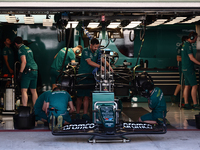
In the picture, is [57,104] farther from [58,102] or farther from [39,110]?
[39,110]

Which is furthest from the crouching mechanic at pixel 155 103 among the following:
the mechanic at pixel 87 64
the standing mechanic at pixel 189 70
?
the standing mechanic at pixel 189 70

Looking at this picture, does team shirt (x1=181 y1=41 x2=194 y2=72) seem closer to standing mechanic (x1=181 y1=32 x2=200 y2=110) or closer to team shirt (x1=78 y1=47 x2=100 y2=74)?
standing mechanic (x1=181 y1=32 x2=200 y2=110)

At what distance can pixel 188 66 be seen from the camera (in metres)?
8.20

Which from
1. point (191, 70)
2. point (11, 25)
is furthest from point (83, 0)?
point (11, 25)

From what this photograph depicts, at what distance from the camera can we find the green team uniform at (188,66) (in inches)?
319

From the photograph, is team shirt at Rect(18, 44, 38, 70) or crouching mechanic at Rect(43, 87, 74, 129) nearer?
crouching mechanic at Rect(43, 87, 74, 129)

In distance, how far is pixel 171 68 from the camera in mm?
9953

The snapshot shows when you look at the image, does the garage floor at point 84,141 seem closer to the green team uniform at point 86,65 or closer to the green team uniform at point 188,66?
the green team uniform at point 86,65

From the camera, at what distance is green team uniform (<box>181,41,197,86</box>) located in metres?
8.10

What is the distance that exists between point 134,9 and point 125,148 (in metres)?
2.09

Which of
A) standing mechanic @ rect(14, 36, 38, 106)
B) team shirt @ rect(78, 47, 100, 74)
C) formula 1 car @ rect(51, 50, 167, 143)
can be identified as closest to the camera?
formula 1 car @ rect(51, 50, 167, 143)

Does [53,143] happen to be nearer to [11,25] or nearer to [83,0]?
[83,0]

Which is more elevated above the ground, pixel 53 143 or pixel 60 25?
pixel 60 25

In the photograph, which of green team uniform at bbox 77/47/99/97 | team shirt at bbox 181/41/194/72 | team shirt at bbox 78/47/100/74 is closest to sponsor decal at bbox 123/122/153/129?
green team uniform at bbox 77/47/99/97
